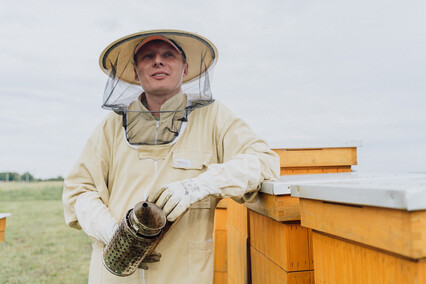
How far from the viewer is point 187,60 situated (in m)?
2.23

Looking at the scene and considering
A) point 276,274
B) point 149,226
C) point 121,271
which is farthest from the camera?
point 276,274

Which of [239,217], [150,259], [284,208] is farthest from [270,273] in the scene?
→ [239,217]

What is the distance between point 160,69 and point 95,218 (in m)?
0.95

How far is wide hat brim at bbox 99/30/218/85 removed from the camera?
201 cm

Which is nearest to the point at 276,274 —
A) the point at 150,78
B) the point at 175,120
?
the point at 175,120

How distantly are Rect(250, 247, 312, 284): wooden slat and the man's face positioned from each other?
1181mm

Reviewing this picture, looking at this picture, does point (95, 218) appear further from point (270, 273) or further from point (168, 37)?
point (168, 37)

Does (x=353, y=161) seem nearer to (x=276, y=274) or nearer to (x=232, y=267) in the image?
(x=232, y=267)

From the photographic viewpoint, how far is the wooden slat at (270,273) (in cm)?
158

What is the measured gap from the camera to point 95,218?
1.80m

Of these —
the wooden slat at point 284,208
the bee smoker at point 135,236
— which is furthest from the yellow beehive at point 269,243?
the bee smoker at point 135,236

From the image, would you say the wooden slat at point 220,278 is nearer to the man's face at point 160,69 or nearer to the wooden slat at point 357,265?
the man's face at point 160,69

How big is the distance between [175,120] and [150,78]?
1.00 feet

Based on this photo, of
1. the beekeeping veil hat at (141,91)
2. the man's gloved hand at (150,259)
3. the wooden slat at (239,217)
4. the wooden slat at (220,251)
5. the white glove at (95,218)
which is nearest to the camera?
the man's gloved hand at (150,259)
